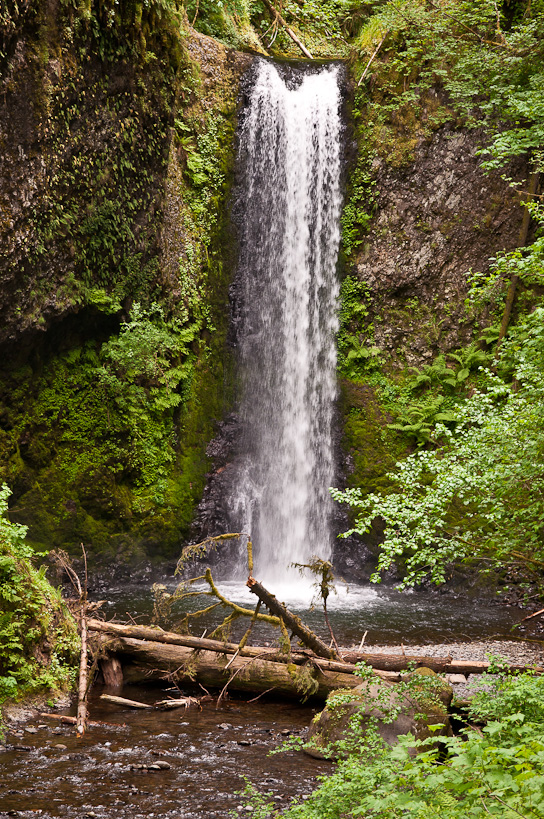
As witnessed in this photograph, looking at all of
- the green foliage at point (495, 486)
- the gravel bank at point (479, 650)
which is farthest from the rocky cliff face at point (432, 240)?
the green foliage at point (495, 486)

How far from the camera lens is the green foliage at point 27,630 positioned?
5520 millimetres

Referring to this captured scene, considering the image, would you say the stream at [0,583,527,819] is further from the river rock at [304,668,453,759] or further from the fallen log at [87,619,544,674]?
the fallen log at [87,619,544,674]

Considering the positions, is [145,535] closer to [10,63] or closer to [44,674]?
[44,674]

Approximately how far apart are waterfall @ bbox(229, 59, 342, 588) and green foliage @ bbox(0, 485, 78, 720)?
23.2 feet

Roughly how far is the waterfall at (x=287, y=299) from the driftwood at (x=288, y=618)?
7051mm

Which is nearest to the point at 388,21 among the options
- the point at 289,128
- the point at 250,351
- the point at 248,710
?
the point at 289,128

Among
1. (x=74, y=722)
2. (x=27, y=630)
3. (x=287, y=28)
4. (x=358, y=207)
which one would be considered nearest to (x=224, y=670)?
(x=74, y=722)

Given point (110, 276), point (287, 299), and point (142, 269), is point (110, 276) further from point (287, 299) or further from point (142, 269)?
point (287, 299)

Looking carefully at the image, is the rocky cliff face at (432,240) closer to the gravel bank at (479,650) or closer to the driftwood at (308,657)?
the gravel bank at (479,650)

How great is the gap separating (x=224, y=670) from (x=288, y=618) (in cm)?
104

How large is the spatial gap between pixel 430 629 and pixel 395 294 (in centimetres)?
750

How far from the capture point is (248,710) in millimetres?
6078

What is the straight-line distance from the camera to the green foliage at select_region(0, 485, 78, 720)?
5520 millimetres

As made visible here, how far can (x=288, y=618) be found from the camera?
573 cm
